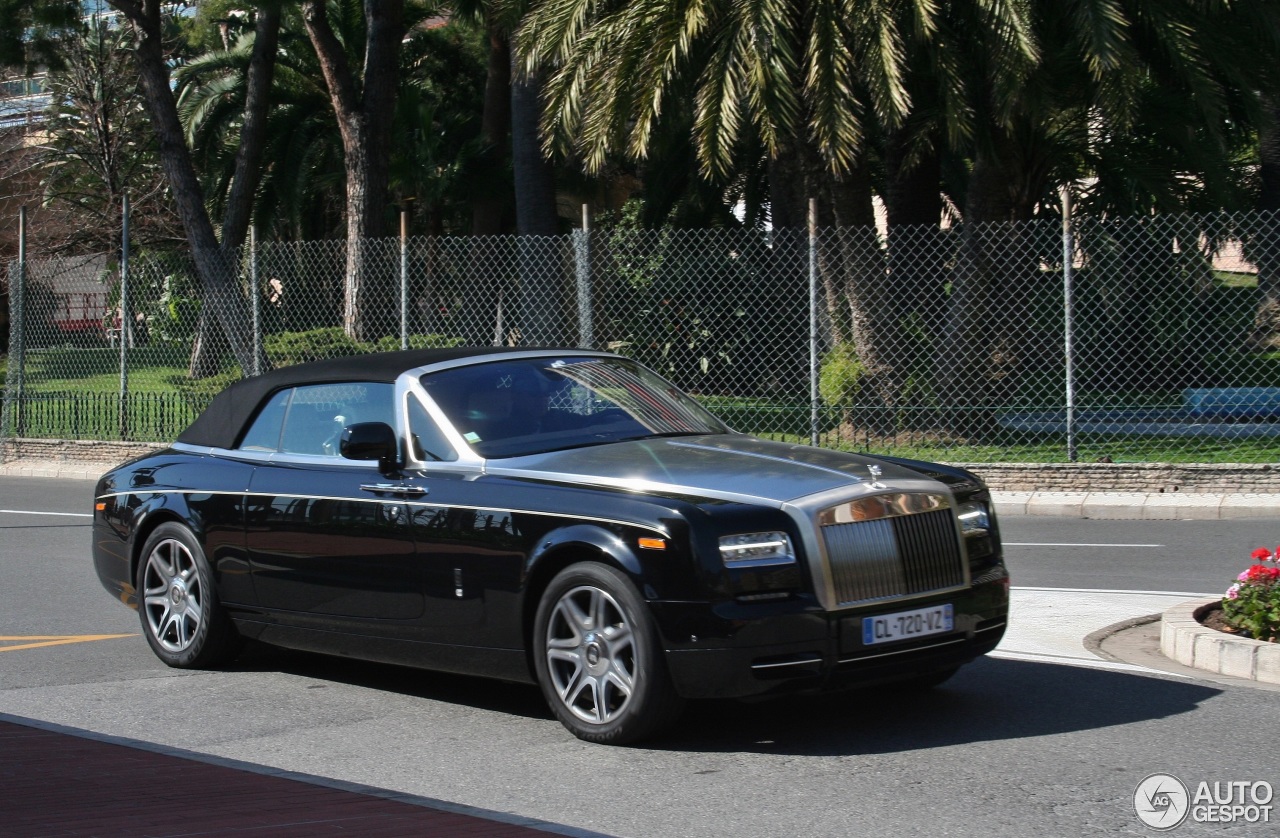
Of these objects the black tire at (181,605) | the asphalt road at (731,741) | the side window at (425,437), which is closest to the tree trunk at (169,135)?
the black tire at (181,605)

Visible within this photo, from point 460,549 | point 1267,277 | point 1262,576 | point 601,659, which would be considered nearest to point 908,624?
point 601,659

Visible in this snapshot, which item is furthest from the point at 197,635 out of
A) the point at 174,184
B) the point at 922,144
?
the point at 174,184

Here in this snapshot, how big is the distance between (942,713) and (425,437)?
252 cm

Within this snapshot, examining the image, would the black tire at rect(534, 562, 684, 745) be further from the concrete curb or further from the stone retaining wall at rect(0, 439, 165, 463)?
the stone retaining wall at rect(0, 439, 165, 463)

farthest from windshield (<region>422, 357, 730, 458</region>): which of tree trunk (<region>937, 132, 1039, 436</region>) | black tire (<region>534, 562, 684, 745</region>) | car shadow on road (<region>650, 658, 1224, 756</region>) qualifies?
tree trunk (<region>937, 132, 1039, 436</region>)

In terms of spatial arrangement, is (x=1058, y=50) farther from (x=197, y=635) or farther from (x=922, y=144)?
(x=197, y=635)

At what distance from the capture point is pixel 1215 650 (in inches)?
282

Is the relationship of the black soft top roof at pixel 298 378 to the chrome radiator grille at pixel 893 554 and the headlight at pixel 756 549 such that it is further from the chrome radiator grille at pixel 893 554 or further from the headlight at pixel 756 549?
the chrome radiator grille at pixel 893 554

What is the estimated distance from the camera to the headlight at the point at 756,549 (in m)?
5.71

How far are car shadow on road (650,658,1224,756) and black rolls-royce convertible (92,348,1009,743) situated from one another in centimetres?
24

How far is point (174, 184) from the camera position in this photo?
2280 cm

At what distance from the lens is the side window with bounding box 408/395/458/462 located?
6.78m

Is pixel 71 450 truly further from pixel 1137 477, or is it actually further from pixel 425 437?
pixel 425 437

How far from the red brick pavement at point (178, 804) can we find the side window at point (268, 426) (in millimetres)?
2077
